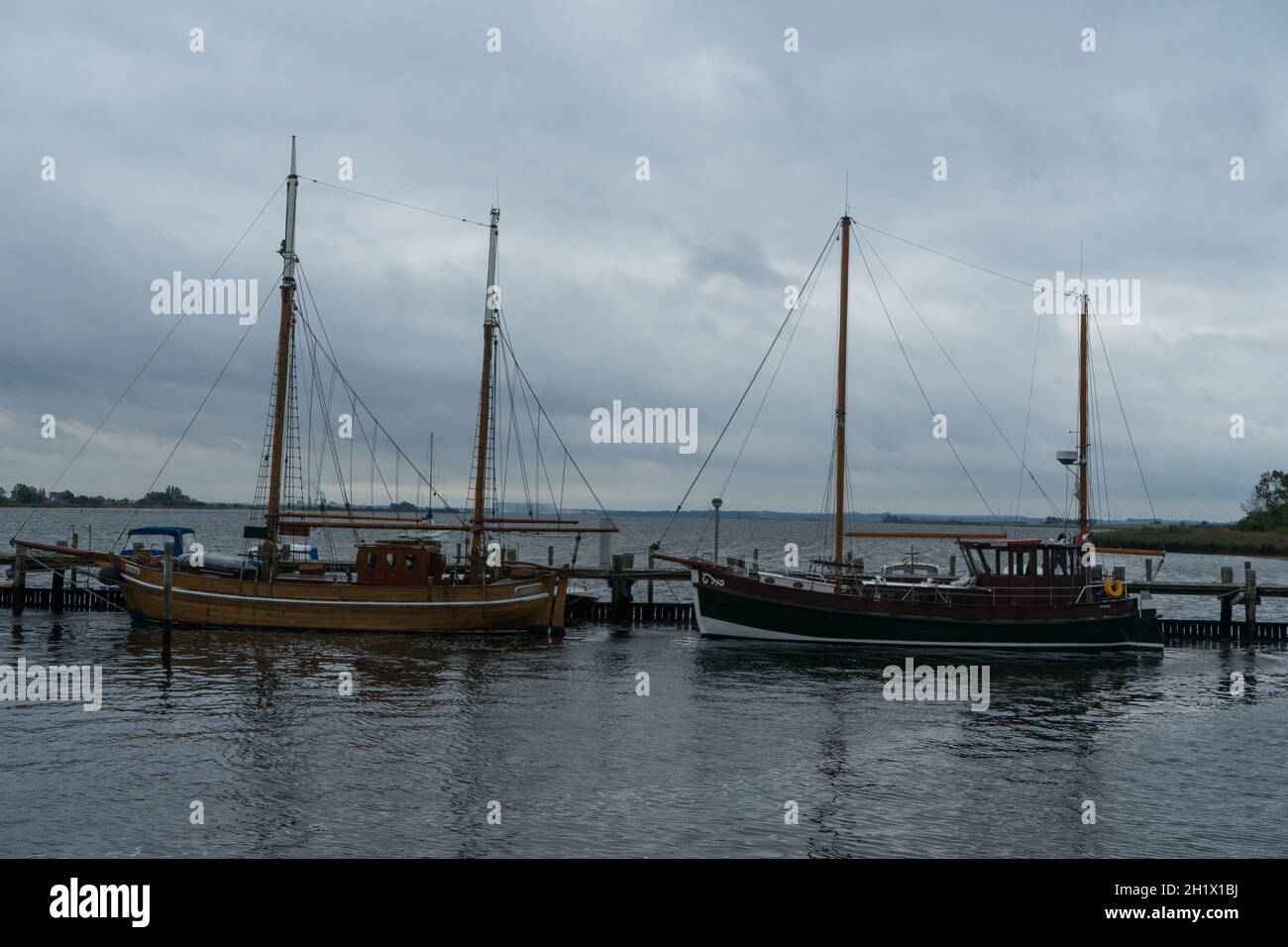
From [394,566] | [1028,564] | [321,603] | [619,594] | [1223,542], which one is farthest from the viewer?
[1223,542]

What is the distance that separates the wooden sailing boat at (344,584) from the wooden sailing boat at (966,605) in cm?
732

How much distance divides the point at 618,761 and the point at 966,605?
74.4 ft

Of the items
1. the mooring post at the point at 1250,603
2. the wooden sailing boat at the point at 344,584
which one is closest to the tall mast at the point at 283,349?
the wooden sailing boat at the point at 344,584

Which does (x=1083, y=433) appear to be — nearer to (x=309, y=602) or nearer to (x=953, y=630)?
(x=953, y=630)

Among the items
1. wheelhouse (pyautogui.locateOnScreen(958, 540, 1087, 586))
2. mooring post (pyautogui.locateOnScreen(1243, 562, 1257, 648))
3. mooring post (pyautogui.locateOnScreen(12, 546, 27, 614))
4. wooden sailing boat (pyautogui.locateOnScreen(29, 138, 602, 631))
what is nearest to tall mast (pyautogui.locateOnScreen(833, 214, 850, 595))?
wheelhouse (pyautogui.locateOnScreen(958, 540, 1087, 586))

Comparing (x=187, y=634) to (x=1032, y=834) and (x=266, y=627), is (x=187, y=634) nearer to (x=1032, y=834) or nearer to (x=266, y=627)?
(x=266, y=627)

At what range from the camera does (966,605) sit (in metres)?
39.1

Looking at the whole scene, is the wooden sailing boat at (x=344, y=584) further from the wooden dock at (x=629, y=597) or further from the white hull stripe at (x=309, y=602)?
the wooden dock at (x=629, y=597)

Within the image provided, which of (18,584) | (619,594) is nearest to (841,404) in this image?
(619,594)

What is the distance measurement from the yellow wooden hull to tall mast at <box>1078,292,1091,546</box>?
78.4 feet

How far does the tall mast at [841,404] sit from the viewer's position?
40.0 metres

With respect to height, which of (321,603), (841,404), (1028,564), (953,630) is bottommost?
(953,630)
